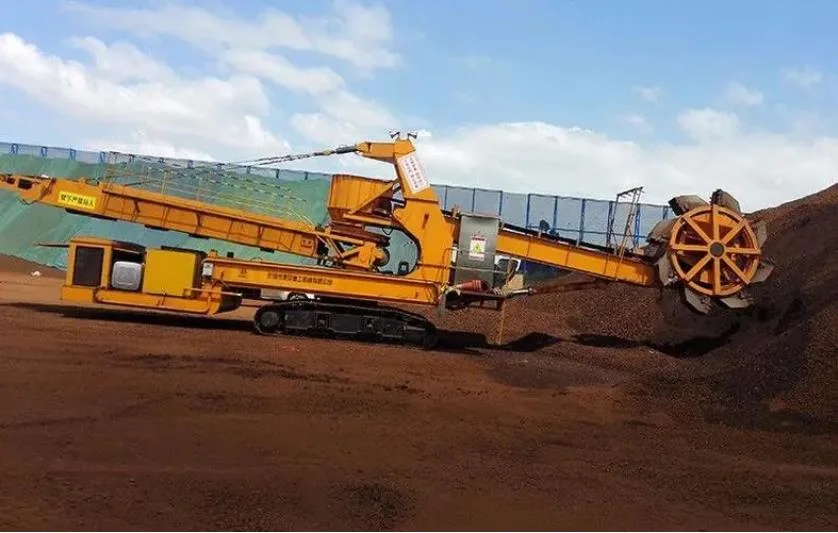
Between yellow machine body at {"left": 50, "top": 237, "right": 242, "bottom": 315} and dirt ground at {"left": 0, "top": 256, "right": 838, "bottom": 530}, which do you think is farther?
yellow machine body at {"left": 50, "top": 237, "right": 242, "bottom": 315}

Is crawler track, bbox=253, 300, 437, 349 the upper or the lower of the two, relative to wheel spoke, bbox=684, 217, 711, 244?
lower

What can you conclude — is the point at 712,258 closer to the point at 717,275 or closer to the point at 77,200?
the point at 717,275

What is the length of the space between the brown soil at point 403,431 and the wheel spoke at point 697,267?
1647mm

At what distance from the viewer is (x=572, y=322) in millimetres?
20859

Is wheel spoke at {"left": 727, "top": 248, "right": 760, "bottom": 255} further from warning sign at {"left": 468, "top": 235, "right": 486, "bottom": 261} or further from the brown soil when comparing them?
warning sign at {"left": 468, "top": 235, "right": 486, "bottom": 261}

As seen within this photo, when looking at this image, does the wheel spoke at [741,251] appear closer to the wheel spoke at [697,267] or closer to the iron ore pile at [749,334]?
the wheel spoke at [697,267]

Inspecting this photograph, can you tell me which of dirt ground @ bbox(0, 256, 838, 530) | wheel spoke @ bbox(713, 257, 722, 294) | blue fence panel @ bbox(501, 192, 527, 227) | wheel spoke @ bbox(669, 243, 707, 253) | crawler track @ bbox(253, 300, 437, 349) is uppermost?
blue fence panel @ bbox(501, 192, 527, 227)

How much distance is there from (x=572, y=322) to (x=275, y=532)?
54.1 feet

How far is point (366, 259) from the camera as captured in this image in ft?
50.4

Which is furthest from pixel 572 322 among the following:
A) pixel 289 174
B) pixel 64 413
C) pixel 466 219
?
pixel 289 174

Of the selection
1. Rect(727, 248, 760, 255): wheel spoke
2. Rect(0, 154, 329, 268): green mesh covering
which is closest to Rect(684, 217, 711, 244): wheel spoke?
Rect(727, 248, 760, 255): wheel spoke

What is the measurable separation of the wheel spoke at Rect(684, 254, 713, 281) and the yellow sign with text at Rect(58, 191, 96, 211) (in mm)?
11132

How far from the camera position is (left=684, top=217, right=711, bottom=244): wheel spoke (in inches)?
597

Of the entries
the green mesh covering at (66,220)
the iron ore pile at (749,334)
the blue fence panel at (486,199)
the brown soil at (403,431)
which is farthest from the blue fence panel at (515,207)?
the brown soil at (403,431)
